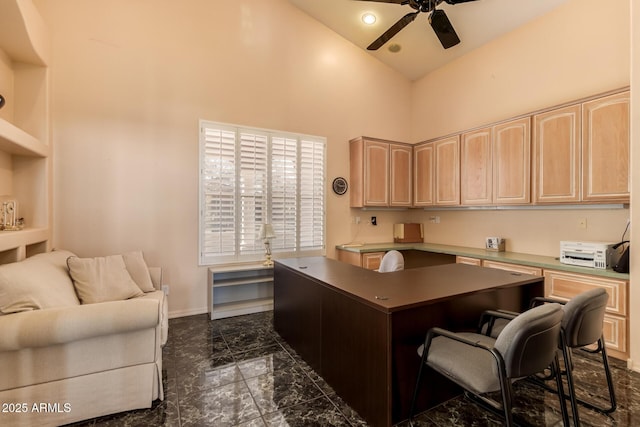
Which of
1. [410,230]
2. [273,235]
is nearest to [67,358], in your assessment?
[273,235]

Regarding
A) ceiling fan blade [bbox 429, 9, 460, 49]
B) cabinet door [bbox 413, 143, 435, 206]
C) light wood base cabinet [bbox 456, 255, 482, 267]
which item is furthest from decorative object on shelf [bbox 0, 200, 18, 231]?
cabinet door [bbox 413, 143, 435, 206]

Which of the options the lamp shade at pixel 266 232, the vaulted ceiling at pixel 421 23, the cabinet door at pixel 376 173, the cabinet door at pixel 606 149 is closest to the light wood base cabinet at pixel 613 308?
the cabinet door at pixel 606 149

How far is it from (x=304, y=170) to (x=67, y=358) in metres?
3.43

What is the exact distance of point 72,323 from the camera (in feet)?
5.72

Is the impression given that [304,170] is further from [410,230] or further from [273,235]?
[410,230]

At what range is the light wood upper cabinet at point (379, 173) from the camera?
4.66 m

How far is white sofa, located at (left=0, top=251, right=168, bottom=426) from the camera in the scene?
1.68 m

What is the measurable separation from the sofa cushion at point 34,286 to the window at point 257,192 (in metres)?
1.64

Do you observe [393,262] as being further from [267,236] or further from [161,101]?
[161,101]

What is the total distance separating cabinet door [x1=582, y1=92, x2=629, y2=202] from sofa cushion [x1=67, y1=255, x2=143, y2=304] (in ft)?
15.1

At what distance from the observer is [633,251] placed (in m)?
2.44

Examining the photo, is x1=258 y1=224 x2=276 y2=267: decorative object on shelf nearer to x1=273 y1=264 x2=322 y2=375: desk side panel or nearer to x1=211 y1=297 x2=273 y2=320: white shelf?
x1=211 y1=297 x2=273 y2=320: white shelf

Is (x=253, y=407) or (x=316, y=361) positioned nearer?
(x=253, y=407)

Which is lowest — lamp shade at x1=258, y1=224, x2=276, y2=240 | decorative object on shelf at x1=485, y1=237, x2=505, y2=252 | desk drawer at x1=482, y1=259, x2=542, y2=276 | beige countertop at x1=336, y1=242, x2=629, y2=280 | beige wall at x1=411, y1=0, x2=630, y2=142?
desk drawer at x1=482, y1=259, x2=542, y2=276
